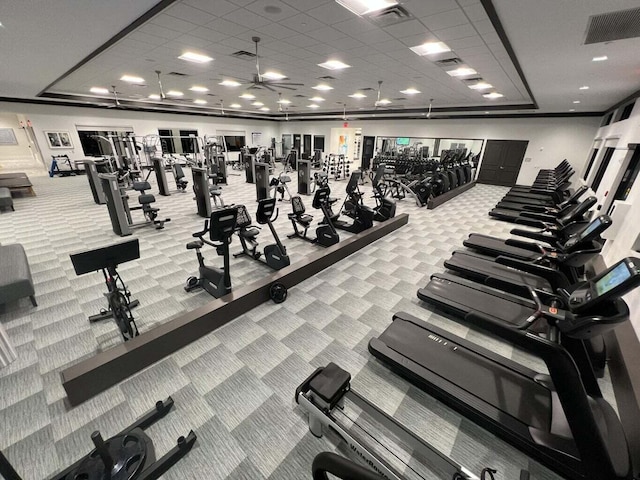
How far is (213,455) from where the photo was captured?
163 cm

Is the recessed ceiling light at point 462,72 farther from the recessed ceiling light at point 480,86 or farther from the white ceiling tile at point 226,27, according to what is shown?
the white ceiling tile at point 226,27

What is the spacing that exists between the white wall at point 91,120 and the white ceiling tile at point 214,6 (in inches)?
516

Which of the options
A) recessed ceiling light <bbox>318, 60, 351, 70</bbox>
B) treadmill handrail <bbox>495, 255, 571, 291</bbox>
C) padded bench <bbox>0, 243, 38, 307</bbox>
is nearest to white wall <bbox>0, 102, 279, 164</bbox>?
padded bench <bbox>0, 243, 38, 307</bbox>

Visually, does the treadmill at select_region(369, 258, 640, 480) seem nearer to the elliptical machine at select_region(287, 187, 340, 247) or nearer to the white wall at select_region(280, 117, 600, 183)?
the elliptical machine at select_region(287, 187, 340, 247)

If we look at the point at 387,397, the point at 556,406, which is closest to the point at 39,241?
the point at 387,397

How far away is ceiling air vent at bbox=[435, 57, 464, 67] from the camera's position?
15.8ft

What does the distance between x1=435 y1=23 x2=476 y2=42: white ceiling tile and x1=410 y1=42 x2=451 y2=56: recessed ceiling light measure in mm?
320

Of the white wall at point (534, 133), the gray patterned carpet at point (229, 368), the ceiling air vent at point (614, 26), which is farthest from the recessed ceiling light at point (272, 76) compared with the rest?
the white wall at point (534, 133)

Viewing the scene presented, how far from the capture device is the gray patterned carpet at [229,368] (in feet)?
5.41

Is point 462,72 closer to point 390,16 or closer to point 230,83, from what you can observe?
point 390,16

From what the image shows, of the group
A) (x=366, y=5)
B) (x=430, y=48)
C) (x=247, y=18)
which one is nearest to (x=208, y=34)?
(x=247, y=18)

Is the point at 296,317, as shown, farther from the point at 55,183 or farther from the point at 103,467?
the point at 55,183

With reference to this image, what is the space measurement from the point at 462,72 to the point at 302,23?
403cm

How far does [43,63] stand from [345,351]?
8469mm
